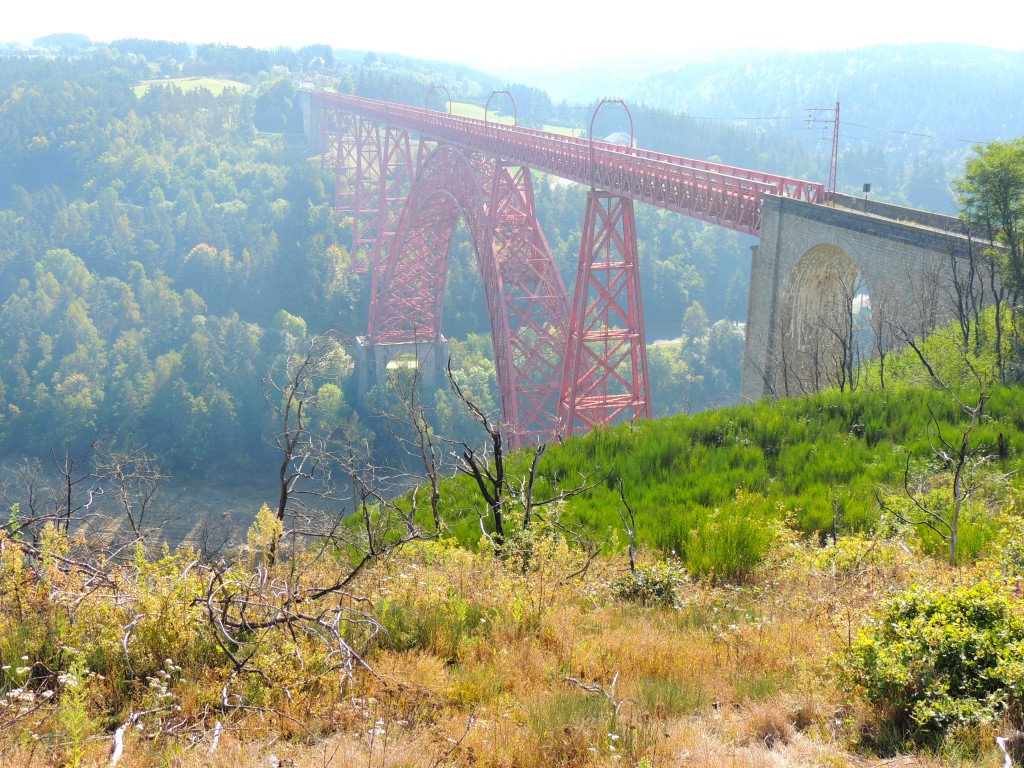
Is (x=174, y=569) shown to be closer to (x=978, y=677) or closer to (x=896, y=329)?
(x=978, y=677)

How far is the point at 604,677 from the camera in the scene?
4.21 m

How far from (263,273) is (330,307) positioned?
21.8ft

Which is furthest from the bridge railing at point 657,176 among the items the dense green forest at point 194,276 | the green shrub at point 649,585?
the dense green forest at point 194,276

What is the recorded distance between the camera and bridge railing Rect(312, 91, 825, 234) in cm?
1478

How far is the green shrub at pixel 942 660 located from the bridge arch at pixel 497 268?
1201cm

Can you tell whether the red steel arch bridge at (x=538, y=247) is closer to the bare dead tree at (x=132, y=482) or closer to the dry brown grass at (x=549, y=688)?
the bare dead tree at (x=132, y=482)

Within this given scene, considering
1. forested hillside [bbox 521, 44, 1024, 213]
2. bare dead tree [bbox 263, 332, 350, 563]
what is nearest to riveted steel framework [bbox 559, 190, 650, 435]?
bare dead tree [bbox 263, 332, 350, 563]

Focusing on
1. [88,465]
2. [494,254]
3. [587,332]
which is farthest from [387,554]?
[88,465]

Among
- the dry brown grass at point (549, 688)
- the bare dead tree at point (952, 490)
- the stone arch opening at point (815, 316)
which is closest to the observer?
the dry brown grass at point (549, 688)

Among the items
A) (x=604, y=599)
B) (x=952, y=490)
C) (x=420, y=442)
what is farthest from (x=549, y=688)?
(x=952, y=490)

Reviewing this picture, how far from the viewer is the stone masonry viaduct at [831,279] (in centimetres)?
1210

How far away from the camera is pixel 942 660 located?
11.2 feet

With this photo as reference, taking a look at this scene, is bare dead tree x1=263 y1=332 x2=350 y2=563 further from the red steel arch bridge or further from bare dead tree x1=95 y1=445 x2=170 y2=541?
the red steel arch bridge

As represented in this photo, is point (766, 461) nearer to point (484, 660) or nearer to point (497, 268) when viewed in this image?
point (484, 660)
